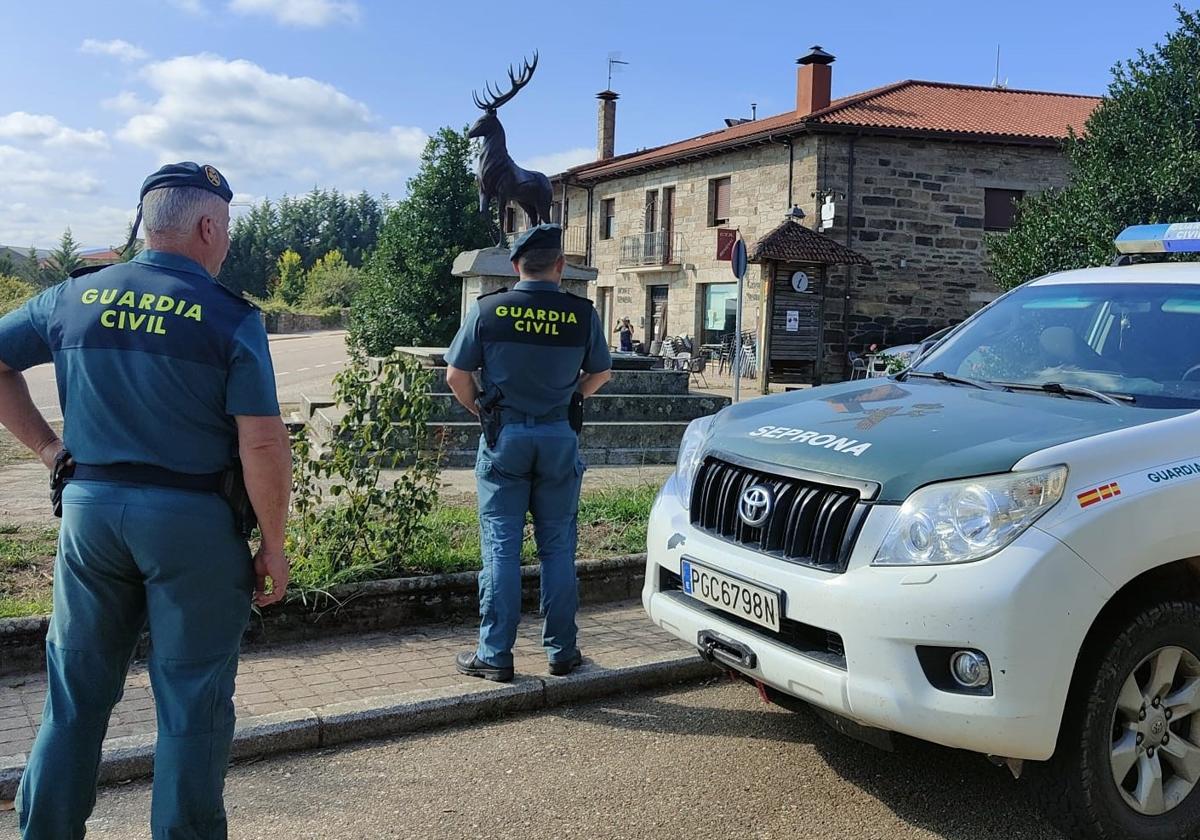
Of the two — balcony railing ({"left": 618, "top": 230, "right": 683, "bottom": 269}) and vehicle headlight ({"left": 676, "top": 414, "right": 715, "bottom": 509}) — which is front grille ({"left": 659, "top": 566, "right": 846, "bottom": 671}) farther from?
balcony railing ({"left": 618, "top": 230, "right": 683, "bottom": 269})

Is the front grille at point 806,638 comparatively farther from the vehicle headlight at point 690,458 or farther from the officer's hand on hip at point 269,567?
the officer's hand on hip at point 269,567

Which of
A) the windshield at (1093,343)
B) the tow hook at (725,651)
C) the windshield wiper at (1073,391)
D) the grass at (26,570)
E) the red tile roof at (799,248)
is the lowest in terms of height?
the grass at (26,570)

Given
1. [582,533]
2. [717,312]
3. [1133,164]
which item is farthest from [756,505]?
[717,312]

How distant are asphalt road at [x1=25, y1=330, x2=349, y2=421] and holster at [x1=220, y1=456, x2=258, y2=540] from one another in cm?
636

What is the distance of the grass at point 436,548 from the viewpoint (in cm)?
521

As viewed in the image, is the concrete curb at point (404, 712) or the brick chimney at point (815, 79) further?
the brick chimney at point (815, 79)

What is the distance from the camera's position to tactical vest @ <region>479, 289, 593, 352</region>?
15.0 ft

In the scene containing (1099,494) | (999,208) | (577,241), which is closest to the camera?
(1099,494)

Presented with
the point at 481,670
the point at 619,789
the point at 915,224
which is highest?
the point at 915,224

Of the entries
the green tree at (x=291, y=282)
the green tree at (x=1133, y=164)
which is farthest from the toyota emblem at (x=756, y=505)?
the green tree at (x=291, y=282)

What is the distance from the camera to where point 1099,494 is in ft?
10.1

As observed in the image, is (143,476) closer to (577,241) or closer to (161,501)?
(161,501)

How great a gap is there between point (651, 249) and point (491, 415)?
29025 millimetres

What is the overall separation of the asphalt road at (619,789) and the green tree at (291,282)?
6550cm
